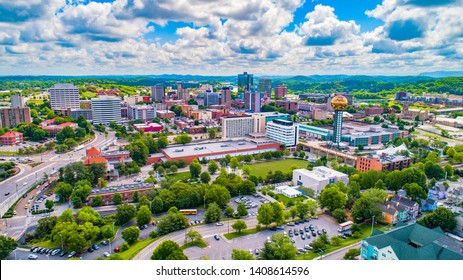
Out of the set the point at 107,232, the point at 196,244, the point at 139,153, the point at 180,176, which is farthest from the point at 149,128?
the point at 196,244

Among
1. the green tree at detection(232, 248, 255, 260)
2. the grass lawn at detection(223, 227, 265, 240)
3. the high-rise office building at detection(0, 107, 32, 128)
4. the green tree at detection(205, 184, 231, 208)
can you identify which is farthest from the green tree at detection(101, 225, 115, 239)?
the high-rise office building at detection(0, 107, 32, 128)

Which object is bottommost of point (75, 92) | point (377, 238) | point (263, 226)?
point (263, 226)

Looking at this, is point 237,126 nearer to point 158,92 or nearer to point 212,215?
point 212,215

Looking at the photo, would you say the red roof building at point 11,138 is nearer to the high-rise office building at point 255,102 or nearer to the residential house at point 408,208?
the residential house at point 408,208

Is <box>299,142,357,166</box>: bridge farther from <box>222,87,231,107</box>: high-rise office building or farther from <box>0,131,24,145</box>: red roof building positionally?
<box>222,87,231,107</box>: high-rise office building

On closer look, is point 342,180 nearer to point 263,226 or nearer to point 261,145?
point 263,226

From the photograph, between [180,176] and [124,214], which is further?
[180,176]

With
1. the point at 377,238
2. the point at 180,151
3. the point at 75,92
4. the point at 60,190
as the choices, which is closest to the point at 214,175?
the point at 180,151

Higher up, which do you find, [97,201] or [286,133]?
[286,133]
